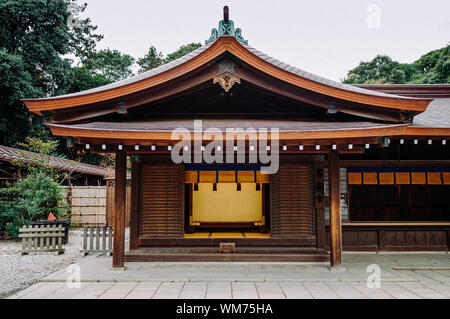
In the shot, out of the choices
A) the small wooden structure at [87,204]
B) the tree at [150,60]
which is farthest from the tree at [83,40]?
the small wooden structure at [87,204]

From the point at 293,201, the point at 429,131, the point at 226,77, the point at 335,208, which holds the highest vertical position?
the point at 226,77

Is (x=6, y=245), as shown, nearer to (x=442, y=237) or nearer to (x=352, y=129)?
(x=352, y=129)

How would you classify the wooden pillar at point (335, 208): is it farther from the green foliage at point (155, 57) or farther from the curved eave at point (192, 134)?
the green foliage at point (155, 57)

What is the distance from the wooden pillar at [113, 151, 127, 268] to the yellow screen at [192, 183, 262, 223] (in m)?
4.19

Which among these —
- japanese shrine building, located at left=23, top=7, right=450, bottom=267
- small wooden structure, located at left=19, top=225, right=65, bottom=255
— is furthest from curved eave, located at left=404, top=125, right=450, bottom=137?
small wooden structure, located at left=19, top=225, right=65, bottom=255

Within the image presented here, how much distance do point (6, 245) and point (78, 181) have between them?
938cm

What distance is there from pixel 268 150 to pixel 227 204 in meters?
4.76

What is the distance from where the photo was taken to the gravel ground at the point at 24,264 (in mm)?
6250

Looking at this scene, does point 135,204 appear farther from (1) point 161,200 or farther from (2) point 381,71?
(2) point 381,71

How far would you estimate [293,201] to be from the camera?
8.20m

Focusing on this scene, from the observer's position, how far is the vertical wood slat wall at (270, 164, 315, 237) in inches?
321

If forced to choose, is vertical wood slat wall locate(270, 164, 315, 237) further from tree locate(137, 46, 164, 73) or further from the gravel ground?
tree locate(137, 46, 164, 73)

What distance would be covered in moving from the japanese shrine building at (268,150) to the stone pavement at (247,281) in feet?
1.57

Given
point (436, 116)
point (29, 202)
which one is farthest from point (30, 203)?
point (436, 116)
